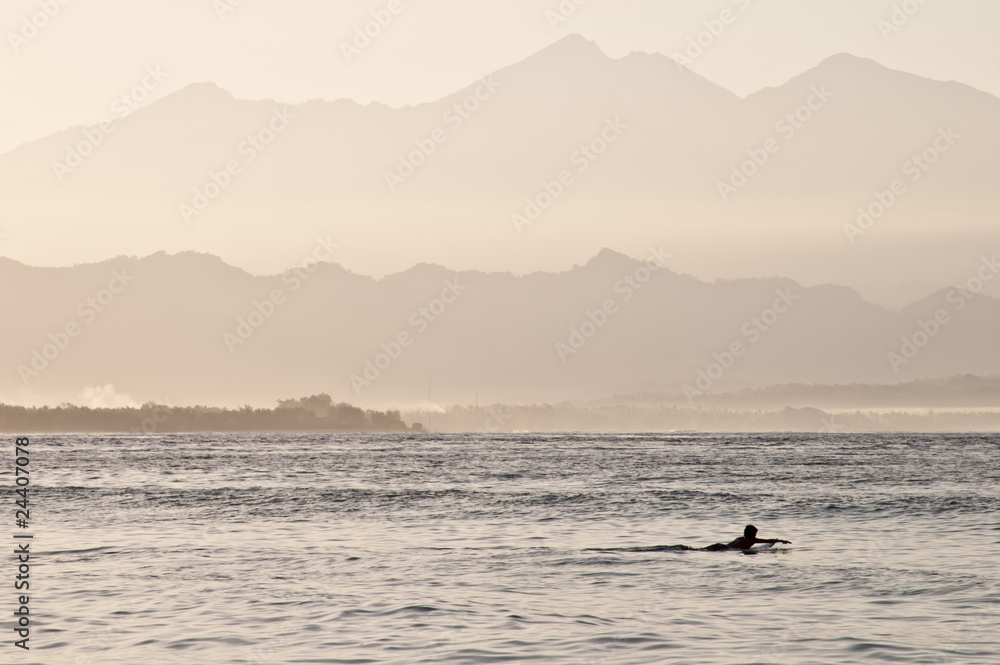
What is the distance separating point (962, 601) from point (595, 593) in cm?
879

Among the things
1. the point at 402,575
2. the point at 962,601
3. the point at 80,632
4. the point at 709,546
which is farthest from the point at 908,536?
the point at 80,632

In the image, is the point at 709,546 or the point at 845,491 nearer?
the point at 709,546

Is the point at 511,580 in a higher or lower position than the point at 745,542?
lower

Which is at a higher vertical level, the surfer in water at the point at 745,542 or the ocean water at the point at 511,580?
the surfer in water at the point at 745,542

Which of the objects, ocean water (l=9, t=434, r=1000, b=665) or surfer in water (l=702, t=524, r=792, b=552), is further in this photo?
surfer in water (l=702, t=524, r=792, b=552)

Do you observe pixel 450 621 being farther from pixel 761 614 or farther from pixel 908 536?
pixel 908 536

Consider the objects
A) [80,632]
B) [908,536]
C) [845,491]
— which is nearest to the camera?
[80,632]

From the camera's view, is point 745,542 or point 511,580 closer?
point 511,580

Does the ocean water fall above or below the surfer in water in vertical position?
below

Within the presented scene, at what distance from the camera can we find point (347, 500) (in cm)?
5397

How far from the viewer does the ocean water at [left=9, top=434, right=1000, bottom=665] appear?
64.6ft

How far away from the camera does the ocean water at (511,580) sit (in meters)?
19.7

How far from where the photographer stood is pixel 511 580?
88.4 ft

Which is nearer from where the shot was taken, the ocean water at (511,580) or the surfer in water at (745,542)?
the ocean water at (511,580)
